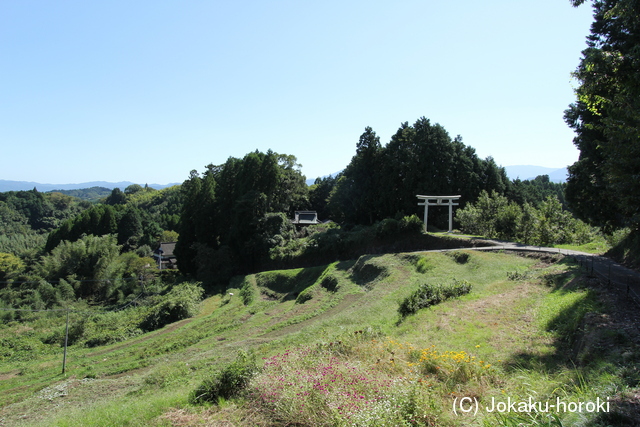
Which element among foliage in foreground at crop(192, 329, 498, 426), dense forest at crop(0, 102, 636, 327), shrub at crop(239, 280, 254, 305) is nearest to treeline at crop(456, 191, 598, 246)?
dense forest at crop(0, 102, 636, 327)

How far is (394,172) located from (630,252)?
22.0m

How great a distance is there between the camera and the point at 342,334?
35.0 ft

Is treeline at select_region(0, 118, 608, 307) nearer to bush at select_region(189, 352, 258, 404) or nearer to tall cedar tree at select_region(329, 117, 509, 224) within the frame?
tall cedar tree at select_region(329, 117, 509, 224)

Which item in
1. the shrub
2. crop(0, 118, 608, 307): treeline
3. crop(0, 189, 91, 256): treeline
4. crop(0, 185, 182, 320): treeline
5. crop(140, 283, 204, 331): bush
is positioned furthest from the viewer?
crop(0, 189, 91, 256): treeline

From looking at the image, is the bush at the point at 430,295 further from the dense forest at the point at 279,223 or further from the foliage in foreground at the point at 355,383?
the dense forest at the point at 279,223

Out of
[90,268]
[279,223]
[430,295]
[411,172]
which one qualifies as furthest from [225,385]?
[90,268]

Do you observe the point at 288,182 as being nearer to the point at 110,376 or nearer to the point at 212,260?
the point at 212,260

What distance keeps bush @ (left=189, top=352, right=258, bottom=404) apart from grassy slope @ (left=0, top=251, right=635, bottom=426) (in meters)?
0.38

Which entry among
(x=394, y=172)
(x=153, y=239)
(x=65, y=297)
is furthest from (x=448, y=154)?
(x=153, y=239)

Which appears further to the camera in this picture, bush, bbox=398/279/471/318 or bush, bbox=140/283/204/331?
bush, bbox=140/283/204/331

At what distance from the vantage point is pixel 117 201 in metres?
112

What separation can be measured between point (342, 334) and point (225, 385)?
4049 mm

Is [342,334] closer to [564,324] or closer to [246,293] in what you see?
[564,324]

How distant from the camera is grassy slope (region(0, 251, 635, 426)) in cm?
704
